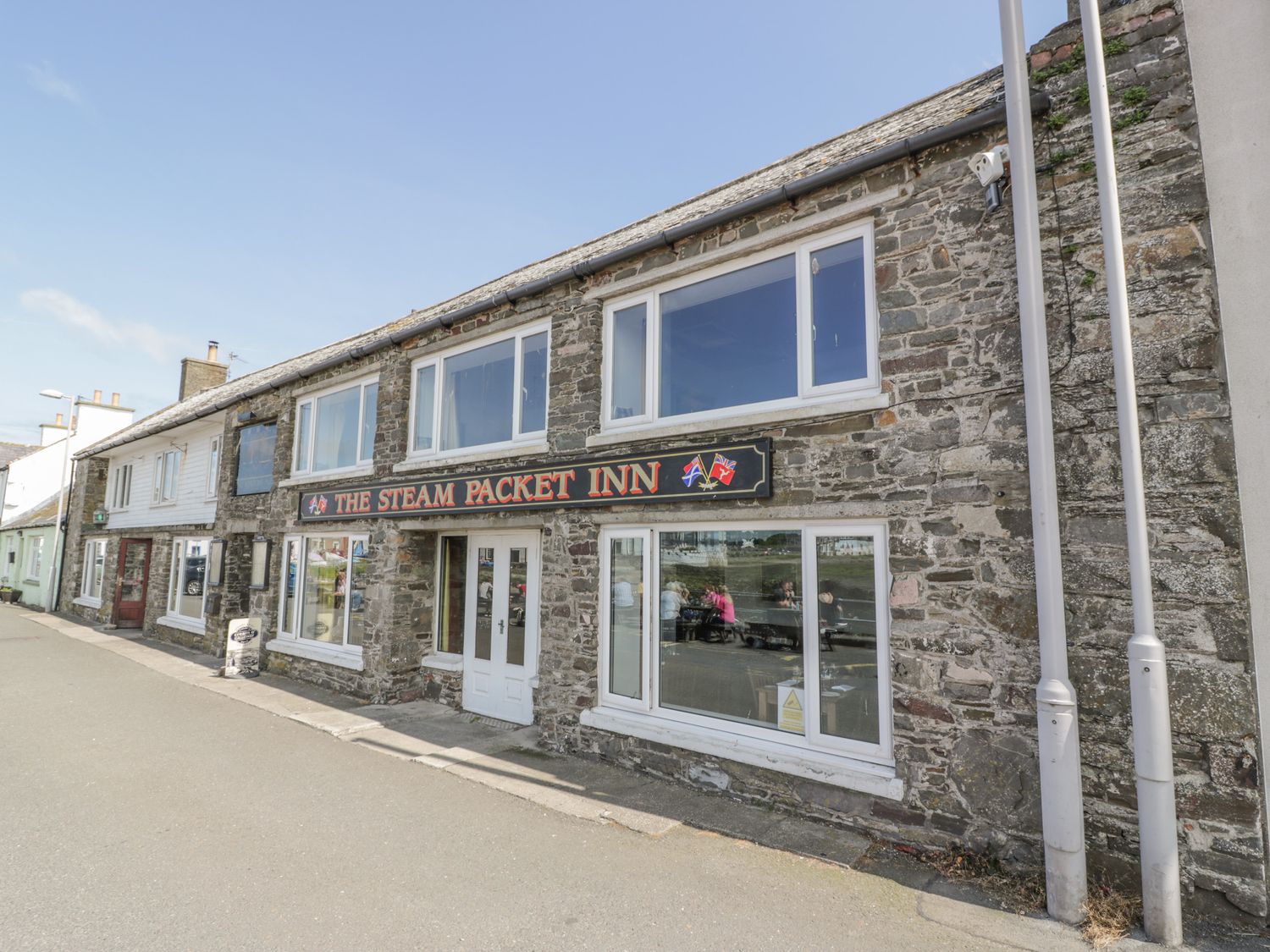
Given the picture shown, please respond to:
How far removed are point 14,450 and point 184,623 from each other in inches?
1204

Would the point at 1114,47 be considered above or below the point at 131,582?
above

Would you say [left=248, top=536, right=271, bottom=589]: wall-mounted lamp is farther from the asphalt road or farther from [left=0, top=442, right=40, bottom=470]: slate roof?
[left=0, top=442, right=40, bottom=470]: slate roof

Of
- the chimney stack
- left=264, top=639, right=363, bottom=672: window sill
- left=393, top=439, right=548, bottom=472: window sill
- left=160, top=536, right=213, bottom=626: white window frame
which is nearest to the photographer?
left=393, top=439, right=548, bottom=472: window sill

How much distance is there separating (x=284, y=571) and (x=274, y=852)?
8.02 metres

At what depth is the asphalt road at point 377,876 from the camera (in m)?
3.79

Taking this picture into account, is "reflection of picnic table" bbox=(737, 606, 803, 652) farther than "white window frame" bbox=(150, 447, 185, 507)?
No

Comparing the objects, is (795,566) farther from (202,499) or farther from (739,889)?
(202,499)

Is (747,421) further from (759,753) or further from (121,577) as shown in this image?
(121,577)

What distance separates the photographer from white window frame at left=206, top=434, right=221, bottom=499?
15.3 metres

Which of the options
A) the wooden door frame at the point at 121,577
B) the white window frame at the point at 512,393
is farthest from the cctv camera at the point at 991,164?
the wooden door frame at the point at 121,577

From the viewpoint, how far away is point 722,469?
236 inches

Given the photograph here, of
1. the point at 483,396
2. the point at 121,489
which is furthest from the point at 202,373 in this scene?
the point at 483,396

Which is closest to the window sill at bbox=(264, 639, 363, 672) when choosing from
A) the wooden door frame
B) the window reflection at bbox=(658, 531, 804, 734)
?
the window reflection at bbox=(658, 531, 804, 734)

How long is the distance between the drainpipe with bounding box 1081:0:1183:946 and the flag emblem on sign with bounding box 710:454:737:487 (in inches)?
112
